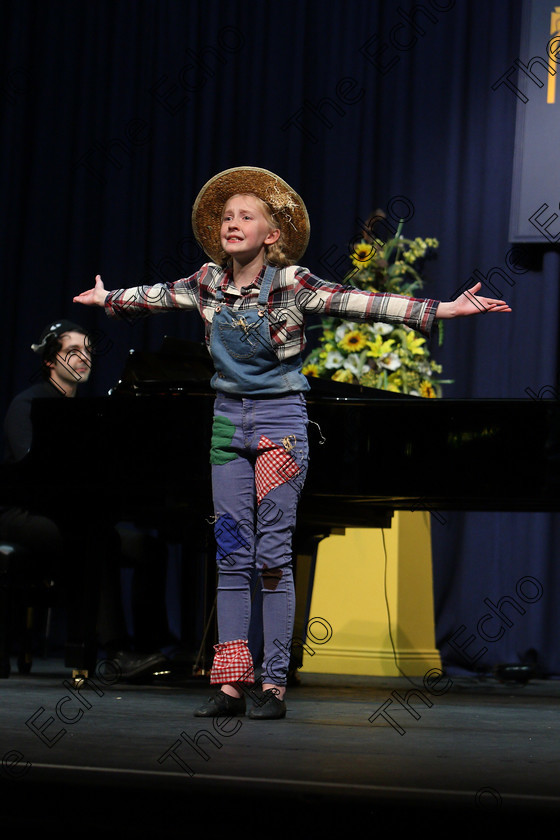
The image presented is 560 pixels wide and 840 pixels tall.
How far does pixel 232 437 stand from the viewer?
2811 millimetres

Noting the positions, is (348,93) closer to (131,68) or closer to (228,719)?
(131,68)

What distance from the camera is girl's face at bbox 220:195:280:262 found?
2.82 m

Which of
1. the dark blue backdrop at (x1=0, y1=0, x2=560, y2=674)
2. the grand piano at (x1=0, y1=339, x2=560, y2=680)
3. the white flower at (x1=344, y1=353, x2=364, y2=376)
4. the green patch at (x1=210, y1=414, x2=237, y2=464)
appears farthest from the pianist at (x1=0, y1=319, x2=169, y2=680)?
the dark blue backdrop at (x1=0, y1=0, x2=560, y2=674)

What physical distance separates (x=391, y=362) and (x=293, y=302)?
1.98 meters

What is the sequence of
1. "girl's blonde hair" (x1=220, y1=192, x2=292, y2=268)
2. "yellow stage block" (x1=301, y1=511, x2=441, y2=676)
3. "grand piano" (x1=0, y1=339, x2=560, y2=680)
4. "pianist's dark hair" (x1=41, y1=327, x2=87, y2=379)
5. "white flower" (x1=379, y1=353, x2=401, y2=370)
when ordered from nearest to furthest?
"girl's blonde hair" (x1=220, y1=192, x2=292, y2=268) → "grand piano" (x1=0, y1=339, x2=560, y2=680) → "pianist's dark hair" (x1=41, y1=327, x2=87, y2=379) → "white flower" (x1=379, y1=353, x2=401, y2=370) → "yellow stage block" (x1=301, y1=511, x2=441, y2=676)

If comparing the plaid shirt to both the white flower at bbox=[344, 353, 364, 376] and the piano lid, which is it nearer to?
the piano lid

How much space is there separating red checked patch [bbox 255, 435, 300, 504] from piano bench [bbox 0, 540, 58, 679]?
162 cm

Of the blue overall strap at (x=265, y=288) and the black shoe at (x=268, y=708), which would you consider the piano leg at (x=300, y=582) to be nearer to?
the black shoe at (x=268, y=708)

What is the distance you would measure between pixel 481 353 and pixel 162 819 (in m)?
3.91

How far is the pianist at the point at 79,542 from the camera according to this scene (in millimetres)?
3754

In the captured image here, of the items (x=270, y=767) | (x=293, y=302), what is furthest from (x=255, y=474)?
(x=270, y=767)

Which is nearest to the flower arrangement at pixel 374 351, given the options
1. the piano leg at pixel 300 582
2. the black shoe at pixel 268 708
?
the piano leg at pixel 300 582

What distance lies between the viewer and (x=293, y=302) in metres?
2.80

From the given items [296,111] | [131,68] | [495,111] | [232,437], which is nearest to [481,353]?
[495,111]
